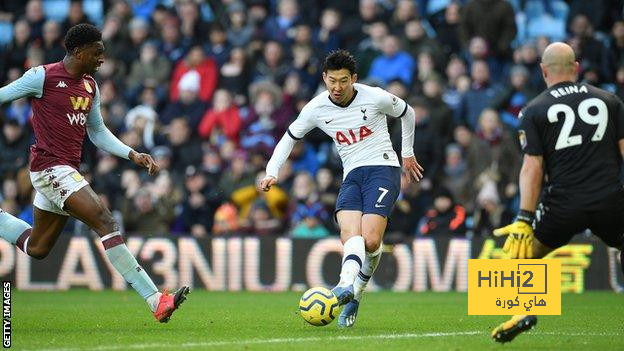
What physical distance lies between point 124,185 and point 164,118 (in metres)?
1.80

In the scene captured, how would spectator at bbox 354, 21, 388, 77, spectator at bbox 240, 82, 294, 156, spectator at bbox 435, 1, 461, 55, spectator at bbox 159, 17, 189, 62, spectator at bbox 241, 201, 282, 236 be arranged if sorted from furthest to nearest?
spectator at bbox 159, 17, 189, 62
spectator at bbox 435, 1, 461, 55
spectator at bbox 354, 21, 388, 77
spectator at bbox 240, 82, 294, 156
spectator at bbox 241, 201, 282, 236

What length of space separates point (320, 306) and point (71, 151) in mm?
2883

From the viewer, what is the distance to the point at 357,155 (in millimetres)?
11750

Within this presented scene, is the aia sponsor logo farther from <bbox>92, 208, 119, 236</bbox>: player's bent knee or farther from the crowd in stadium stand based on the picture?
the crowd in stadium stand

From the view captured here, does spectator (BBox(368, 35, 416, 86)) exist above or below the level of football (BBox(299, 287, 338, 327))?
above

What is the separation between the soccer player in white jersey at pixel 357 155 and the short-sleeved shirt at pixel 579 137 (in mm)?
2577

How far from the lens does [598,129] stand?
9.09m

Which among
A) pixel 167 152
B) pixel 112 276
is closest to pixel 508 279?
pixel 112 276

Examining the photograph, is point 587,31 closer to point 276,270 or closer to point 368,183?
point 276,270

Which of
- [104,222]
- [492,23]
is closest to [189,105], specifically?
[492,23]

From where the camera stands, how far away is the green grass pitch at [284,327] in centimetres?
965

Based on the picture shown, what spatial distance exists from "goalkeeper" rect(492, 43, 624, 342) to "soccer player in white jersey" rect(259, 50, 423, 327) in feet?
7.88

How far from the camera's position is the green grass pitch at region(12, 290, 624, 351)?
9648mm

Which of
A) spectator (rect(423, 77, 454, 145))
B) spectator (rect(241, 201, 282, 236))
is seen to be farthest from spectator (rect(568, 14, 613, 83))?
spectator (rect(241, 201, 282, 236))
